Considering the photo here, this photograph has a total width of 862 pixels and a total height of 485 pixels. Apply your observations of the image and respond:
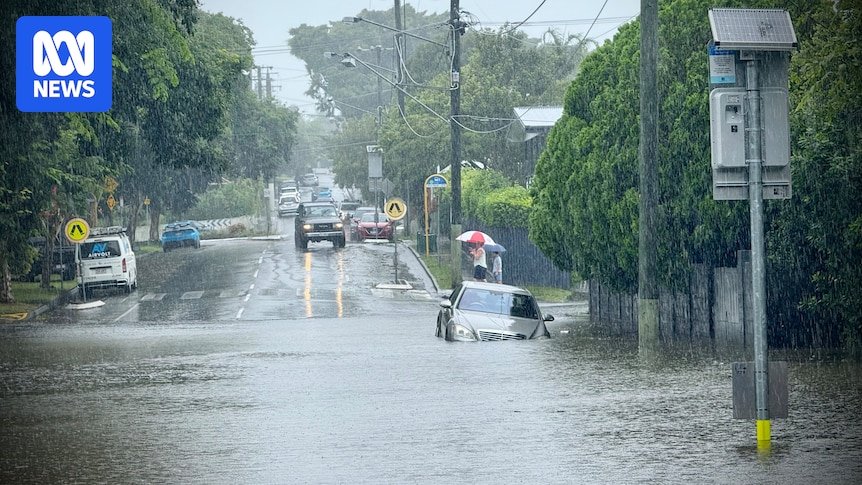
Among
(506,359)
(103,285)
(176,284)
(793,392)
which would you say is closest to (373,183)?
(176,284)

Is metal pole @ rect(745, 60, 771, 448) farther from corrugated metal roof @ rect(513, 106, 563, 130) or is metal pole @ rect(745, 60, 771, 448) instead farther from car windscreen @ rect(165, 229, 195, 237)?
car windscreen @ rect(165, 229, 195, 237)

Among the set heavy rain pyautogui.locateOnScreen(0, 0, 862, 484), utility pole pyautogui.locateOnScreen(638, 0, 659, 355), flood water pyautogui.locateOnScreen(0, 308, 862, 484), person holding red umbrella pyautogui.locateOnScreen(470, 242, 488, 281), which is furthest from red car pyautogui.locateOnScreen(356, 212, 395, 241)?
utility pole pyautogui.locateOnScreen(638, 0, 659, 355)

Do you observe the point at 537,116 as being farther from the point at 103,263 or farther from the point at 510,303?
the point at 510,303

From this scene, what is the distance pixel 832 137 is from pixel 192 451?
450 inches

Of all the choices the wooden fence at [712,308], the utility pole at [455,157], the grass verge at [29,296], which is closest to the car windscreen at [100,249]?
the grass verge at [29,296]

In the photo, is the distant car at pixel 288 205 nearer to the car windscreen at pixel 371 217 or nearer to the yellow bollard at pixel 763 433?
the car windscreen at pixel 371 217

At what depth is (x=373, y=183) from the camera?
A: 5434 cm

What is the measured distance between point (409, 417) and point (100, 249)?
94.7ft

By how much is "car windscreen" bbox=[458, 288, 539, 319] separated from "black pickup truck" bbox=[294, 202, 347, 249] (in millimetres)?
33181

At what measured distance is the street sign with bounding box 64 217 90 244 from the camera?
3866 centimetres

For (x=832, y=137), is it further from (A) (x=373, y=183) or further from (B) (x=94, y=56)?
(A) (x=373, y=183)

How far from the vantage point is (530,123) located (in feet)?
187

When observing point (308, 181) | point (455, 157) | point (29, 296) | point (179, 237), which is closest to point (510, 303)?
point (455, 157)

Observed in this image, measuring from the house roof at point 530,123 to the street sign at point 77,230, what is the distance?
22.9 metres
